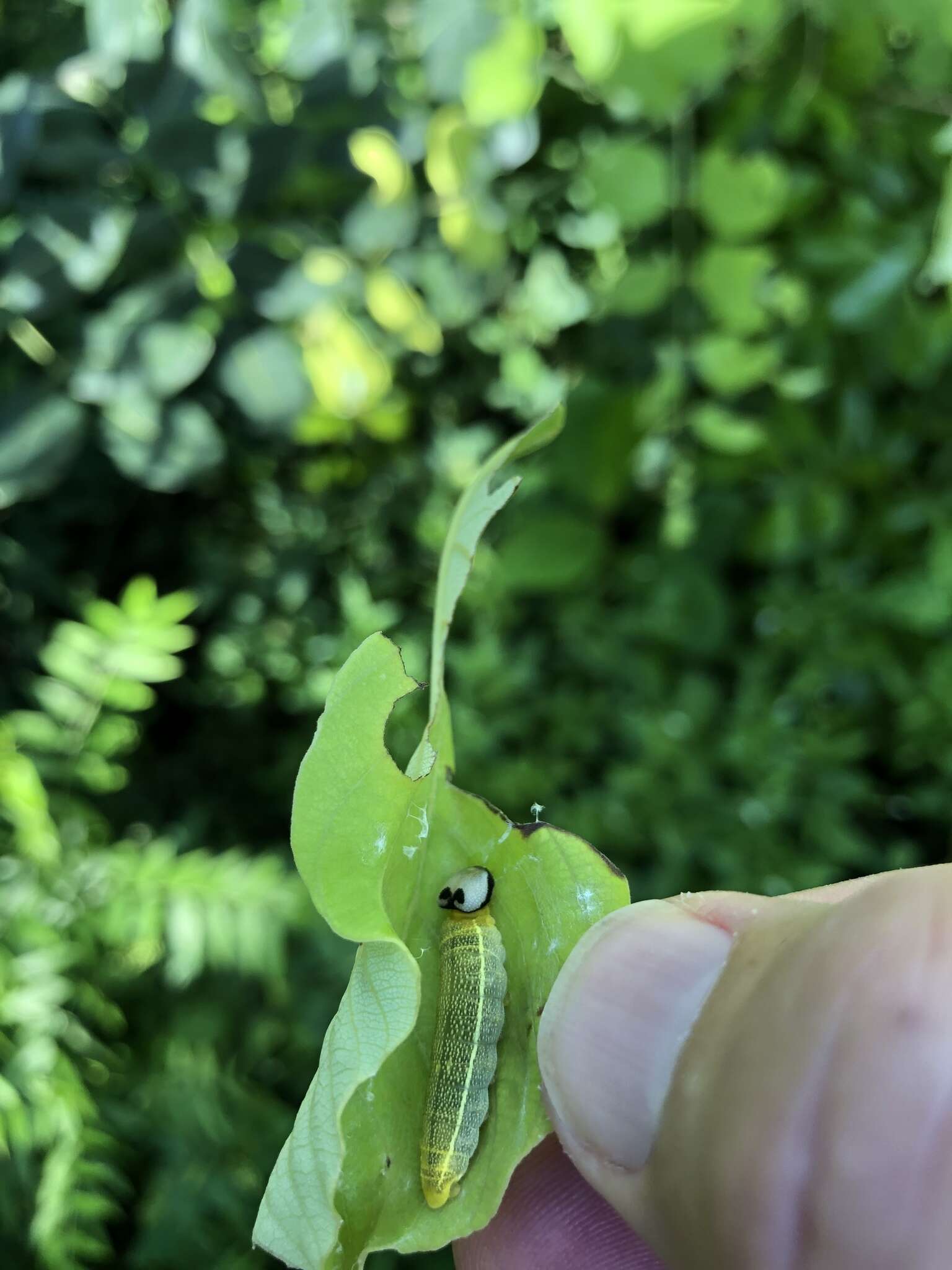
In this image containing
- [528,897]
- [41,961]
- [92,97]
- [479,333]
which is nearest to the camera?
[528,897]

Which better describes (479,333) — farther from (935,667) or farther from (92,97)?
(935,667)

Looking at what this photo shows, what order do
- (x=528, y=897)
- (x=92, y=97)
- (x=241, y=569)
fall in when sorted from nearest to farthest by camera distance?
(x=528, y=897), (x=92, y=97), (x=241, y=569)

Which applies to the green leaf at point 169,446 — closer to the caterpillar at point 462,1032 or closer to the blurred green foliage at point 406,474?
the blurred green foliage at point 406,474

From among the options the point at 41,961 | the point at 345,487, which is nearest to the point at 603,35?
the point at 345,487

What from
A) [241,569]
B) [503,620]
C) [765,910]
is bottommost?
[503,620]

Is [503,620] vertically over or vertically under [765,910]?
under

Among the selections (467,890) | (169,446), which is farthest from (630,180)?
(467,890)

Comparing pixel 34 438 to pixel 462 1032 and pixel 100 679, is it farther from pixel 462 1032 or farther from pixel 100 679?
pixel 462 1032

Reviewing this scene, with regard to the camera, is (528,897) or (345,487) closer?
(528,897)
